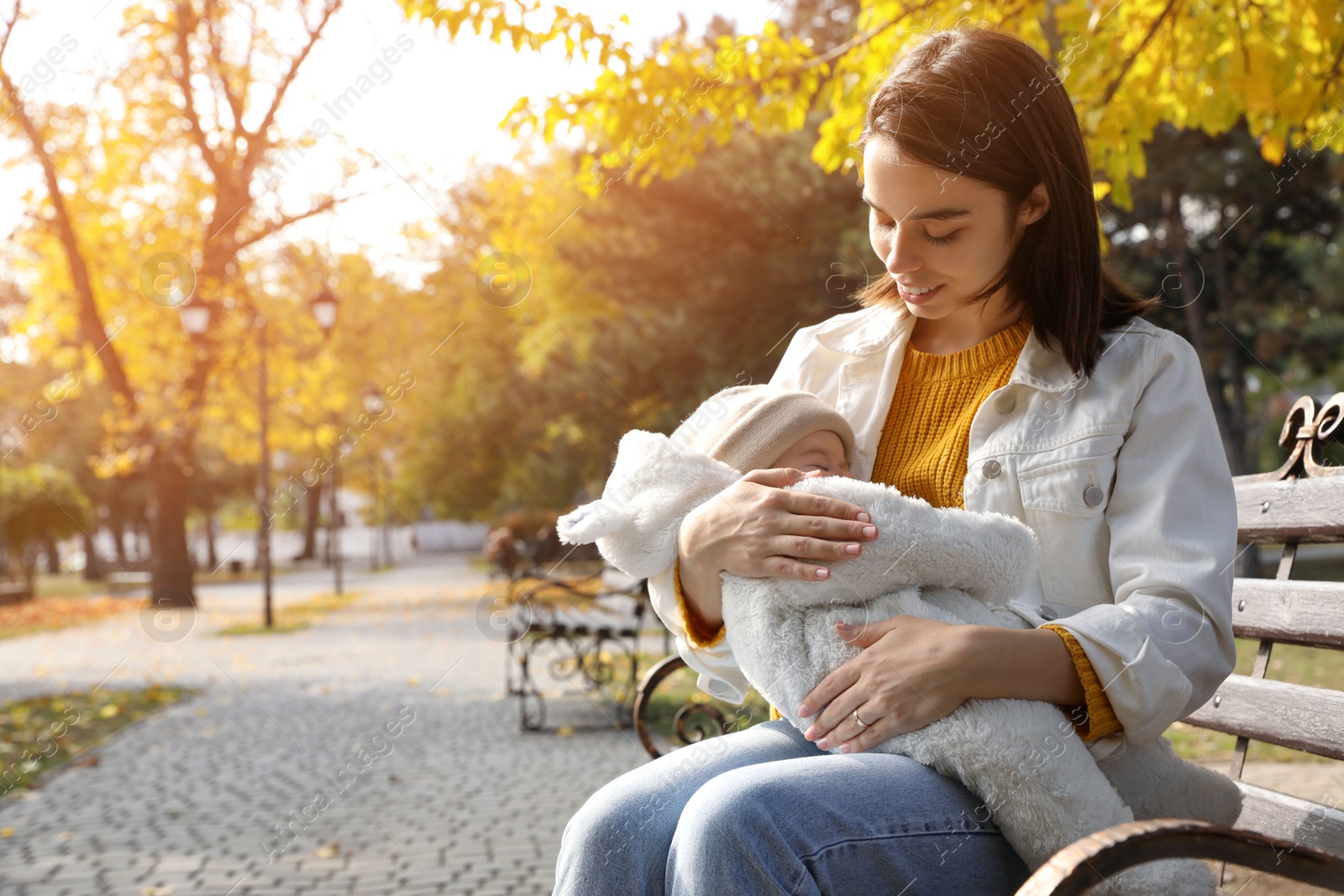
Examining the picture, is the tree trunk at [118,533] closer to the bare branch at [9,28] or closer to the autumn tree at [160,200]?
the autumn tree at [160,200]

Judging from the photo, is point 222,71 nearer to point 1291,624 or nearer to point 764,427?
point 764,427

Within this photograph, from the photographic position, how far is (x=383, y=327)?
17812 millimetres

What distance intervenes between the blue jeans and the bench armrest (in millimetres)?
258

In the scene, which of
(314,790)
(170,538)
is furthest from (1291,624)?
(170,538)

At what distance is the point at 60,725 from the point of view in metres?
7.28

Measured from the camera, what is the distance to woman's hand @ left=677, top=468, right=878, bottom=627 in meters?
1.56

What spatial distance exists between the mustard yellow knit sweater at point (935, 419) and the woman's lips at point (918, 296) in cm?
19

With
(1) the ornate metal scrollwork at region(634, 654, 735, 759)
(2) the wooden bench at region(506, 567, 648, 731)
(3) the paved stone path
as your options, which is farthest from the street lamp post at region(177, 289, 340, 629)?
(1) the ornate metal scrollwork at region(634, 654, 735, 759)

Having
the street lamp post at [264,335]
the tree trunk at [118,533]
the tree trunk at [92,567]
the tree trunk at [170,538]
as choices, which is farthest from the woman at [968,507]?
the tree trunk at [118,533]

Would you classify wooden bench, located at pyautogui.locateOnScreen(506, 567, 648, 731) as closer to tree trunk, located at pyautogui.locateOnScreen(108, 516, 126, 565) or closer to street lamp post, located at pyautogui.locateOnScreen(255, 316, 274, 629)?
street lamp post, located at pyautogui.locateOnScreen(255, 316, 274, 629)

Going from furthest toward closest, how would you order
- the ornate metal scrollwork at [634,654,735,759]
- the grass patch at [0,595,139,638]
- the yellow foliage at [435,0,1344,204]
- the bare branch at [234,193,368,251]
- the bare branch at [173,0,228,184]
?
1. the grass patch at [0,595,139,638]
2. the bare branch at [234,193,368,251]
3. the bare branch at [173,0,228,184]
4. the yellow foliage at [435,0,1344,204]
5. the ornate metal scrollwork at [634,654,735,759]

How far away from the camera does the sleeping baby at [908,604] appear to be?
142cm

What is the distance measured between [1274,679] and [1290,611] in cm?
141

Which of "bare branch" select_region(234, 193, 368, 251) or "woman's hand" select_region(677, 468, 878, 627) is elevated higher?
"bare branch" select_region(234, 193, 368, 251)
